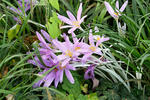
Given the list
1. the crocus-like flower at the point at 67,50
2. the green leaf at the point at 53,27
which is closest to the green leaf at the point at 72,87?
the crocus-like flower at the point at 67,50

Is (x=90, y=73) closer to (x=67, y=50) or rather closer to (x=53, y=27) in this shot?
(x=67, y=50)

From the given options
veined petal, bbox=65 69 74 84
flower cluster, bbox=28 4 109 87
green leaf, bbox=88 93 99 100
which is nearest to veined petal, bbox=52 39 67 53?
flower cluster, bbox=28 4 109 87

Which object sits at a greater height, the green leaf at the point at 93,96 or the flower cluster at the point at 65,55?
the flower cluster at the point at 65,55

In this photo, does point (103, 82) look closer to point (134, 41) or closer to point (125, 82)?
point (125, 82)

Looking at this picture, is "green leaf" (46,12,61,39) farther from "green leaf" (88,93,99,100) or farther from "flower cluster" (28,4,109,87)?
"green leaf" (88,93,99,100)

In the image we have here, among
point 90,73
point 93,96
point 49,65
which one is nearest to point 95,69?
point 90,73

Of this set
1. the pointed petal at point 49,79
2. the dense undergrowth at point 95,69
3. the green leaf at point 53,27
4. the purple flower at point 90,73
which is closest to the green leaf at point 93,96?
the dense undergrowth at point 95,69

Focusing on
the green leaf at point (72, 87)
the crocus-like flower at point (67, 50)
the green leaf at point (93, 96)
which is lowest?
the green leaf at point (93, 96)

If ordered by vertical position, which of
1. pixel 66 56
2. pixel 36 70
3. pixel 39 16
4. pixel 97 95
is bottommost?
pixel 97 95

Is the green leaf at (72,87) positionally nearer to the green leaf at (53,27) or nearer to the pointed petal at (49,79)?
the pointed petal at (49,79)

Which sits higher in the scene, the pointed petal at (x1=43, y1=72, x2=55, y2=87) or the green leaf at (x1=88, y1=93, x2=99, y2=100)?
the pointed petal at (x1=43, y1=72, x2=55, y2=87)

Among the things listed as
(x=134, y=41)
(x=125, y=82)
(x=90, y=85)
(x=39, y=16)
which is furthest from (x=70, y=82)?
(x=39, y=16)
